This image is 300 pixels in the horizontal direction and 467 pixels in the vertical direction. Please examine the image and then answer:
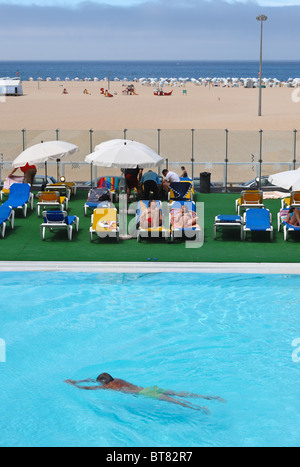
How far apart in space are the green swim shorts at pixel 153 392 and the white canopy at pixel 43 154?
1022 centimetres

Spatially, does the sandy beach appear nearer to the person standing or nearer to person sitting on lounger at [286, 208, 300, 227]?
the person standing

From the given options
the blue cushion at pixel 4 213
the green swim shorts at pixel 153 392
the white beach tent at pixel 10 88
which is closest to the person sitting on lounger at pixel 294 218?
the blue cushion at pixel 4 213

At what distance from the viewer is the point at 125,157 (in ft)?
56.3

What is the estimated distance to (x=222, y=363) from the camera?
10.5 meters

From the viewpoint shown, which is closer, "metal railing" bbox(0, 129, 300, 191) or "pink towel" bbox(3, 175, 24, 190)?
"pink towel" bbox(3, 175, 24, 190)

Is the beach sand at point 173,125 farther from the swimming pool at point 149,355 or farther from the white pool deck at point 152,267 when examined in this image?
the swimming pool at point 149,355

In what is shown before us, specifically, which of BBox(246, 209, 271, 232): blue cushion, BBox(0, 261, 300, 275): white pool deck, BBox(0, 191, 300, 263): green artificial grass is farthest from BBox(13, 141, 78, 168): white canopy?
BBox(246, 209, 271, 232): blue cushion

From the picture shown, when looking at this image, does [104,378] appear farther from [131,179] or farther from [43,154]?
[131,179]

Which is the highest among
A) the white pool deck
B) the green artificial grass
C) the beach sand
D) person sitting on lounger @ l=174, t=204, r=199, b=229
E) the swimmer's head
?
the beach sand

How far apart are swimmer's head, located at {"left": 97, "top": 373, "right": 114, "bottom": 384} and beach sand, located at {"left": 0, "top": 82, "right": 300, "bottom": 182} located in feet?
44.1

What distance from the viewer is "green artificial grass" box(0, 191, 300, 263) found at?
14.5 metres

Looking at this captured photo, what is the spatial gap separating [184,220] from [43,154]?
17.4 feet

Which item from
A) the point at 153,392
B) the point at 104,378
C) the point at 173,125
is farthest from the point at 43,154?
the point at 173,125

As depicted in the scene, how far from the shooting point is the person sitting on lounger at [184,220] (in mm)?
15766
